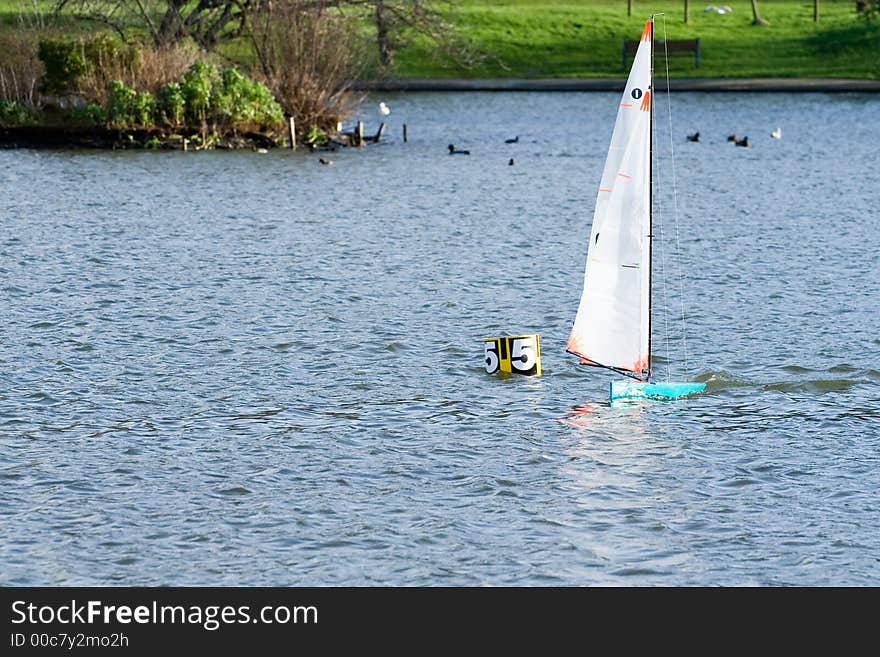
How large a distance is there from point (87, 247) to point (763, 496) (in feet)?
76.5

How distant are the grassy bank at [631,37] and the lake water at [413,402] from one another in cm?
5306

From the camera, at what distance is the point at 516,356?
24.8m

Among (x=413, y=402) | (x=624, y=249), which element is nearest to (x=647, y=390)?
(x=624, y=249)

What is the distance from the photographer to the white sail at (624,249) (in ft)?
70.5

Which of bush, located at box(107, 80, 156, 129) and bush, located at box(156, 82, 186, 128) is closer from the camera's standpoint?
bush, located at box(156, 82, 186, 128)

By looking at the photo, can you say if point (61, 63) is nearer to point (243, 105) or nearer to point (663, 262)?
point (243, 105)

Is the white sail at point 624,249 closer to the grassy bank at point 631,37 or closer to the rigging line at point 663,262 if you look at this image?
the rigging line at point 663,262

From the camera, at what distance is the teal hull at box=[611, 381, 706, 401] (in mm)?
22984

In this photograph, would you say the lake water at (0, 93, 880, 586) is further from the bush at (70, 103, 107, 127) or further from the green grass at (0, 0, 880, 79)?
the green grass at (0, 0, 880, 79)

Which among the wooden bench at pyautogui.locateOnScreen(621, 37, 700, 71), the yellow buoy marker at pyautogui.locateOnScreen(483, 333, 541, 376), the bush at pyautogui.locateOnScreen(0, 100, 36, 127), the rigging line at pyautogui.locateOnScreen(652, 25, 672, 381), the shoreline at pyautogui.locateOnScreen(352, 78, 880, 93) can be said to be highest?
the wooden bench at pyautogui.locateOnScreen(621, 37, 700, 71)

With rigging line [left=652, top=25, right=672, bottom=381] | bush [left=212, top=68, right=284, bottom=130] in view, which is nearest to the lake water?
rigging line [left=652, top=25, right=672, bottom=381]

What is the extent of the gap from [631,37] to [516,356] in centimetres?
8465

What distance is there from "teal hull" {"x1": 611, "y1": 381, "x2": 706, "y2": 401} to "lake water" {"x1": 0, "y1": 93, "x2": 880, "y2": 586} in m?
0.29

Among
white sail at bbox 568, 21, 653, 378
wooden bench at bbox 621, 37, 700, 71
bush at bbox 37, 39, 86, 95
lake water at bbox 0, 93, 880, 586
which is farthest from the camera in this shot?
wooden bench at bbox 621, 37, 700, 71
